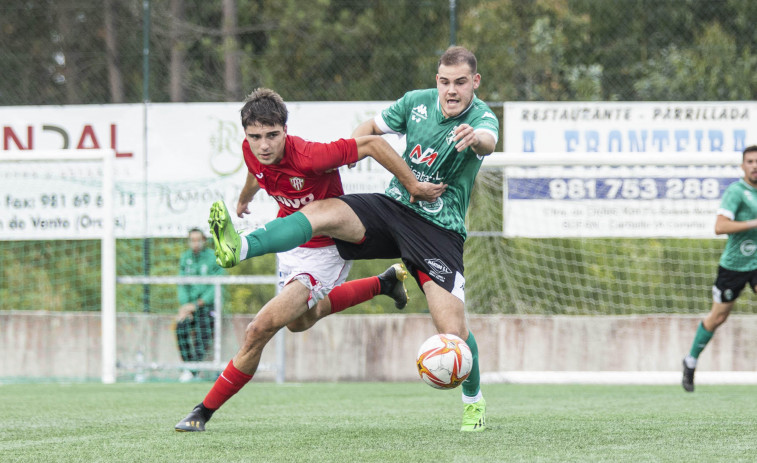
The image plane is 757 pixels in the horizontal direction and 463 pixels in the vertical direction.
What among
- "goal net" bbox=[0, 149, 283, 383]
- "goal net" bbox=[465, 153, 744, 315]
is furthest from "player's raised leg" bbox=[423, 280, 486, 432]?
"goal net" bbox=[465, 153, 744, 315]

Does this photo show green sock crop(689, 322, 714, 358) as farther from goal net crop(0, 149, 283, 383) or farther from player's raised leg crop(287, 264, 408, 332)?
goal net crop(0, 149, 283, 383)

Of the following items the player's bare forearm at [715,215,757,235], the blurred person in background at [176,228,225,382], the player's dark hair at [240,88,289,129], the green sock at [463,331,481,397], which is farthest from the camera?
the blurred person in background at [176,228,225,382]

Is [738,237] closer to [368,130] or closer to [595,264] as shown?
[595,264]

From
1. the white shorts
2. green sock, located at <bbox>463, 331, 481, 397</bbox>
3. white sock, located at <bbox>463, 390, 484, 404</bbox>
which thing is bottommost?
white sock, located at <bbox>463, 390, 484, 404</bbox>

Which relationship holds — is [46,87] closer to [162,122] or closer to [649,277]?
[162,122]

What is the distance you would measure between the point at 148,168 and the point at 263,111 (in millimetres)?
6744

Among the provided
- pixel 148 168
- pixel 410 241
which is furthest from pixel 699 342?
pixel 148 168

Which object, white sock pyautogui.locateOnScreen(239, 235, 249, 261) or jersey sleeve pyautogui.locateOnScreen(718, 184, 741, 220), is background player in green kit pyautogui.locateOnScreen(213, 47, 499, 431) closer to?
white sock pyautogui.locateOnScreen(239, 235, 249, 261)

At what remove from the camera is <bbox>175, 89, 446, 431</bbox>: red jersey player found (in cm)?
499

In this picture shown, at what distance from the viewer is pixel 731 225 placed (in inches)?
324

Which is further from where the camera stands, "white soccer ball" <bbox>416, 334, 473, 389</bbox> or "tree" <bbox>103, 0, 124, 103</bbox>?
"tree" <bbox>103, 0, 124, 103</bbox>

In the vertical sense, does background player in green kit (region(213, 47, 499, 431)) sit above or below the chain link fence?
below

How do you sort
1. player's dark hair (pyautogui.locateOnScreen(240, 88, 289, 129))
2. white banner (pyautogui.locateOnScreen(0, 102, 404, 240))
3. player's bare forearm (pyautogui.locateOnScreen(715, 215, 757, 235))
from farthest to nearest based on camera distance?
white banner (pyautogui.locateOnScreen(0, 102, 404, 240)) < player's bare forearm (pyautogui.locateOnScreen(715, 215, 757, 235)) < player's dark hair (pyautogui.locateOnScreen(240, 88, 289, 129))

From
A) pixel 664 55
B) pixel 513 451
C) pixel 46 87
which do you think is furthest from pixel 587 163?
pixel 46 87
